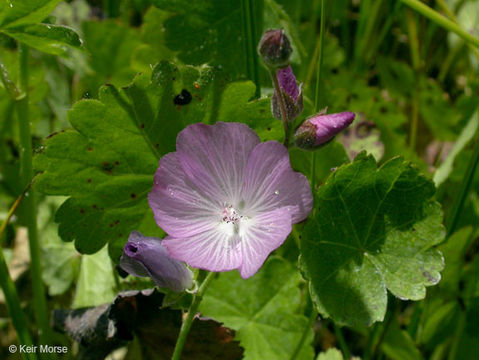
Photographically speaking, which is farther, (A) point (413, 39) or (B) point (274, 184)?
(A) point (413, 39)

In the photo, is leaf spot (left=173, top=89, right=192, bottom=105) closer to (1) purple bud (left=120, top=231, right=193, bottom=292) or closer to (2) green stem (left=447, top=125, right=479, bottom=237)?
(1) purple bud (left=120, top=231, right=193, bottom=292)

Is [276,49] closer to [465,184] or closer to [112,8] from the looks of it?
[465,184]

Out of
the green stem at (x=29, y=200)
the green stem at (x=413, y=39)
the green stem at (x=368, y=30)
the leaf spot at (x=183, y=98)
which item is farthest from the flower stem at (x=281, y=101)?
the green stem at (x=413, y=39)

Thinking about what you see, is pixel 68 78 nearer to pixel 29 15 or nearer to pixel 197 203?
pixel 29 15

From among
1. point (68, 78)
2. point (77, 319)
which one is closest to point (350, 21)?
point (68, 78)

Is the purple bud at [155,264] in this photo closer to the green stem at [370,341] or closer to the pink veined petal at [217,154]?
the pink veined petal at [217,154]

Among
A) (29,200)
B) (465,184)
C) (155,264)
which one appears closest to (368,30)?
(465,184)

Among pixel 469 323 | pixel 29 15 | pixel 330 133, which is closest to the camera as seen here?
pixel 330 133
